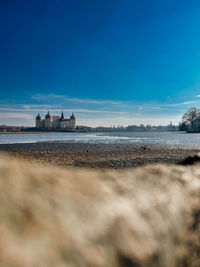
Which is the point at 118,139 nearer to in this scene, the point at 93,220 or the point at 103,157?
the point at 103,157

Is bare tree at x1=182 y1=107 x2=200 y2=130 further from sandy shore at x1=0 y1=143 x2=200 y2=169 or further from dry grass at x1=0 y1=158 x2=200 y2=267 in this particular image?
dry grass at x1=0 y1=158 x2=200 y2=267

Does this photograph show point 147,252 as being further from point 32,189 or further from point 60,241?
point 32,189

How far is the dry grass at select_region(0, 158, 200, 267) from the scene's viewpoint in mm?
646

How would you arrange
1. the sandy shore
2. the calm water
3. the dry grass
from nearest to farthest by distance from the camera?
1. the dry grass
2. the sandy shore
3. the calm water

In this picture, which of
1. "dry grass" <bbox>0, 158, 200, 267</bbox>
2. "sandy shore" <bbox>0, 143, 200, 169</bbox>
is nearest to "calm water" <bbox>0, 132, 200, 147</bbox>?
"sandy shore" <bbox>0, 143, 200, 169</bbox>

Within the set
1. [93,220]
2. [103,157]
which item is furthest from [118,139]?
[93,220]

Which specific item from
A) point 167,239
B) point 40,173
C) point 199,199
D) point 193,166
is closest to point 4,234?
point 40,173

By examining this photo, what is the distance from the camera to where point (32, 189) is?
788 millimetres

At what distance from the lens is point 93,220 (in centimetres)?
78

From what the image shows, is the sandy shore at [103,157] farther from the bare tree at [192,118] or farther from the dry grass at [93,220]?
the bare tree at [192,118]

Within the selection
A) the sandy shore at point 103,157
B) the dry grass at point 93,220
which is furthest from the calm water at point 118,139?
the dry grass at point 93,220

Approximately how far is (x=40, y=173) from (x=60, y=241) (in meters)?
0.31

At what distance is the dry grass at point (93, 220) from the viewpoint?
65cm

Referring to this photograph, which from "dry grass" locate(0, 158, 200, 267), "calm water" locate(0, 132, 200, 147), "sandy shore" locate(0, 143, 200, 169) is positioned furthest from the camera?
"calm water" locate(0, 132, 200, 147)
